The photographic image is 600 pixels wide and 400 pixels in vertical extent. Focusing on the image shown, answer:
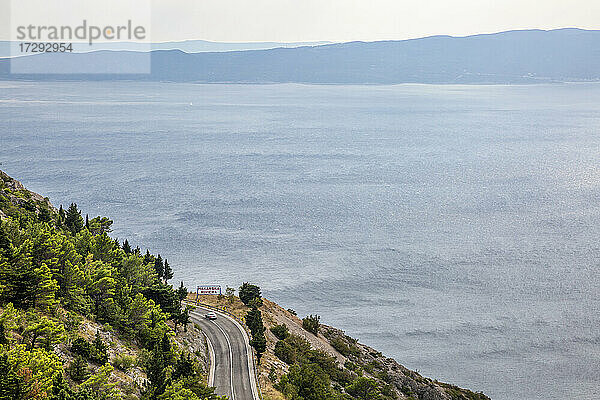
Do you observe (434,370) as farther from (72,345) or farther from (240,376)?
(72,345)

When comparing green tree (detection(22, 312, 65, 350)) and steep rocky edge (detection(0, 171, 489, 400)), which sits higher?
green tree (detection(22, 312, 65, 350))

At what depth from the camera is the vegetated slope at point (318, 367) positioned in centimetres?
3916

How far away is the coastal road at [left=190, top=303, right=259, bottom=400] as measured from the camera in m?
37.6

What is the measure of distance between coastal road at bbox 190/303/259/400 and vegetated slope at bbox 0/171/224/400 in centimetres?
134

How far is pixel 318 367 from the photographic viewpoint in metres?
46.0

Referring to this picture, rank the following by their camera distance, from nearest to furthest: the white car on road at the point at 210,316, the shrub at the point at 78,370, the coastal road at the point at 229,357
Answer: the shrub at the point at 78,370, the coastal road at the point at 229,357, the white car on road at the point at 210,316

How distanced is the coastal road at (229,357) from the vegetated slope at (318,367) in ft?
3.45

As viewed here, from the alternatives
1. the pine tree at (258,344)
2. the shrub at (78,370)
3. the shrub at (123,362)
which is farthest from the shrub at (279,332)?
the shrub at (78,370)

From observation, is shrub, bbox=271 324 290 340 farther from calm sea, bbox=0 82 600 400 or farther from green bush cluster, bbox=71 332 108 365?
green bush cluster, bbox=71 332 108 365

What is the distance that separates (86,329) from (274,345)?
61.7 feet

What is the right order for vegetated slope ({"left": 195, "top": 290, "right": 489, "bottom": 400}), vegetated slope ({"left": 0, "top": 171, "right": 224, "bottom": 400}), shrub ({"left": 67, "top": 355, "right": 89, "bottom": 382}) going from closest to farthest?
vegetated slope ({"left": 0, "top": 171, "right": 224, "bottom": 400})
shrub ({"left": 67, "top": 355, "right": 89, "bottom": 382})
vegetated slope ({"left": 195, "top": 290, "right": 489, "bottom": 400})

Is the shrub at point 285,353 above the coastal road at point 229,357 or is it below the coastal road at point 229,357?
below

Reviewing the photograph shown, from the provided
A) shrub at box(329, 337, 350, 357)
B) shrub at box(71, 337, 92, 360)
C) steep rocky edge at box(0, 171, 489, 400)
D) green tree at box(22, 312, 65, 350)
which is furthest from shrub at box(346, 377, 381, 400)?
green tree at box(22, 312, 65, 350)

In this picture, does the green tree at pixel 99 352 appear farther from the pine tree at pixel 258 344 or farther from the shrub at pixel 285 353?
the shrub at pixel 285 353
